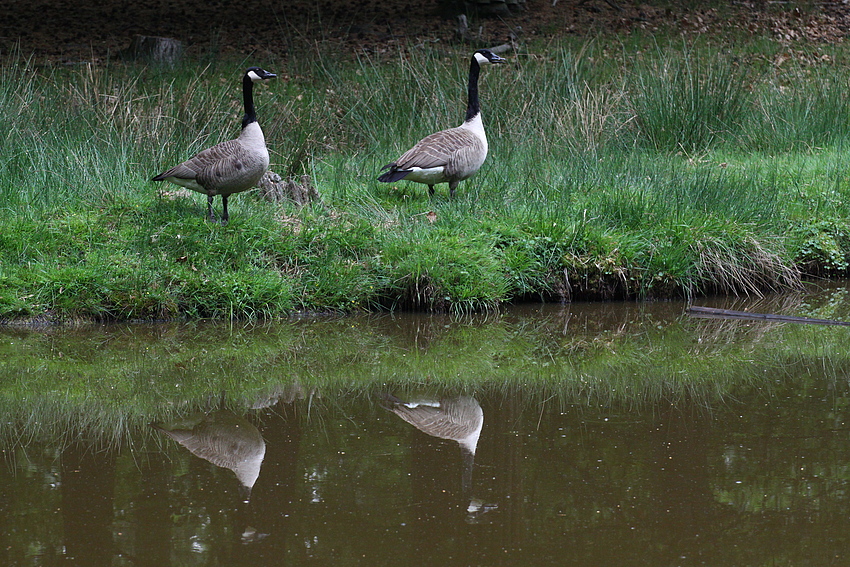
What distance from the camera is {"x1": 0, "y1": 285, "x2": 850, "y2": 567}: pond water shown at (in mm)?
3514

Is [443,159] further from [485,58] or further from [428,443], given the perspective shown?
[428,443]

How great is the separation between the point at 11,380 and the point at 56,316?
1463 millimetres

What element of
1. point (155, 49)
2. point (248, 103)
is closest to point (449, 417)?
point (248, 103)

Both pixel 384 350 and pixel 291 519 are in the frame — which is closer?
pixel 291 519

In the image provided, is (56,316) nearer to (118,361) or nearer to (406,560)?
(118,361)

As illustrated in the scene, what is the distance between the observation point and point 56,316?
7102 millimetres

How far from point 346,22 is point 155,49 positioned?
165 inches

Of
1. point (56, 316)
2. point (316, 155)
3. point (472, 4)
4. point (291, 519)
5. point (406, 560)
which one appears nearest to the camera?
point (406, 560)

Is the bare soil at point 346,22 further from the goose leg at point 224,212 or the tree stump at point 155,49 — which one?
the goose leg at point 224,212

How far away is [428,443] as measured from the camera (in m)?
4.61

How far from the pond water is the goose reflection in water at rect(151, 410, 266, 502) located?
0.02 metres

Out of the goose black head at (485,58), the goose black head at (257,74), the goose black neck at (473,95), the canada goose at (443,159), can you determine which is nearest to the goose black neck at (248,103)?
the goose black head at (257,74)

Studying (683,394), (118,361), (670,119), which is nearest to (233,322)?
(118,361)

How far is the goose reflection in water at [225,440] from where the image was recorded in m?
4.25
